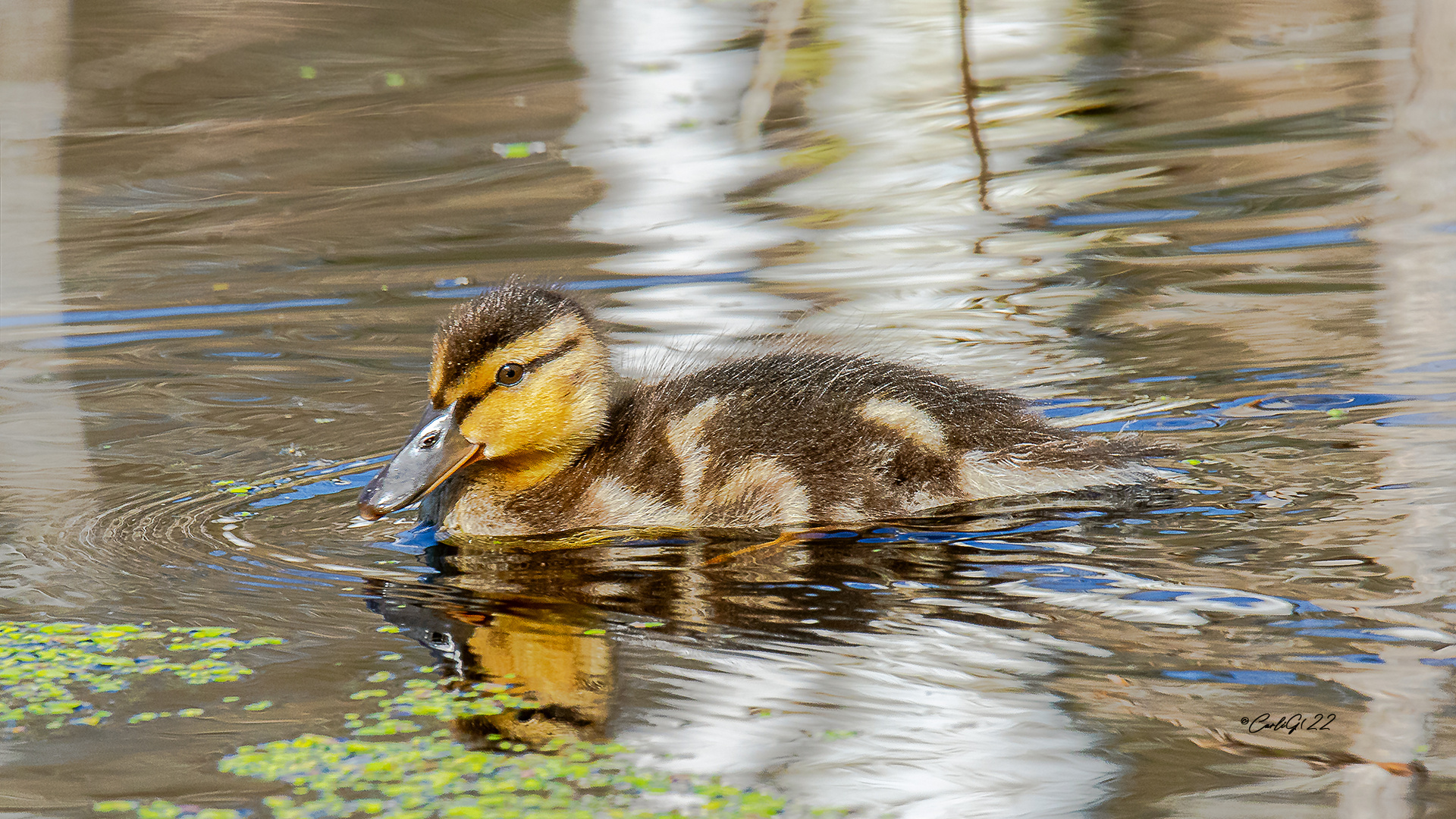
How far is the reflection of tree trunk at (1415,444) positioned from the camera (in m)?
2.43

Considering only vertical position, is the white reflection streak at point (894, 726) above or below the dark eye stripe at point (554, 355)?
below

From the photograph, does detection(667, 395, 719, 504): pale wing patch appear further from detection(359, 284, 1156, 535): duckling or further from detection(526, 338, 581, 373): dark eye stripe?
detection(526, 338, 581, 373): dark eye stripe

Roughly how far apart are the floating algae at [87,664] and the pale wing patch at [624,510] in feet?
3.05

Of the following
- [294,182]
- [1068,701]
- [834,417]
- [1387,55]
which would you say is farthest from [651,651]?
[1387,55]

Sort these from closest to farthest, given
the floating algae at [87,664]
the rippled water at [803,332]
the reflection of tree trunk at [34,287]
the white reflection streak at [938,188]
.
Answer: the rippled water at [803,332] < the floating algae at [87,664] < the reflection of tree trunk at [34,287] < the white reflection streak at [938,188]

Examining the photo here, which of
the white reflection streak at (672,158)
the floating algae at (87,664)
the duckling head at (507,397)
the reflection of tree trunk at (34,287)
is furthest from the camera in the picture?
the white reflection streak at (672,158)

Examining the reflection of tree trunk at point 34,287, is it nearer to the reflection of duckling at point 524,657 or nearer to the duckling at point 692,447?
the duckling at point 692,447

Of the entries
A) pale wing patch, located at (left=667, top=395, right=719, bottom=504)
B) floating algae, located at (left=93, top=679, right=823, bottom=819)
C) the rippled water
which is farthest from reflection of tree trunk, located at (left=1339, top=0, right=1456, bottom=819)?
pale wing patch, located at (left=667, top=395, right=719, bottom=504)

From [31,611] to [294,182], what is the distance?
16.4 feet

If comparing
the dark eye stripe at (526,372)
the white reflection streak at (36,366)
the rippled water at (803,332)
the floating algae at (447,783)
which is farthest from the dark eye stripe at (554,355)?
the floating algae at (447,783)

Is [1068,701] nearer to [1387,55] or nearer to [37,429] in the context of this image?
[37,429]

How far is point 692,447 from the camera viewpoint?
3984 mm

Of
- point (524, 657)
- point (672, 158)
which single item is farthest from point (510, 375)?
point (672, 158)

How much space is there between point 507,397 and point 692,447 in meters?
0.44
